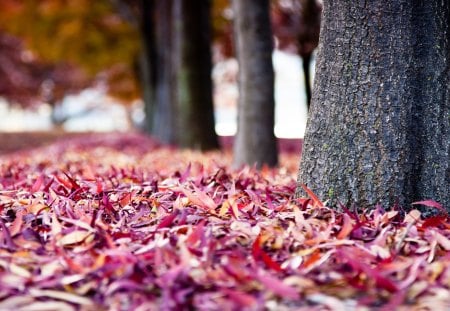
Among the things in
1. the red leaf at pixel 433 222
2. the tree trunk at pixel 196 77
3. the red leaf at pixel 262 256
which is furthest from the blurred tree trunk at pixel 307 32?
the red leaf at pixel 262 256

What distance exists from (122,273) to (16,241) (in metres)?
0.64

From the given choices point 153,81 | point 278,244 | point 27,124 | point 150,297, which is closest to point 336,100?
point 278,244

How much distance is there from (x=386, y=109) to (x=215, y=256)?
1.53m

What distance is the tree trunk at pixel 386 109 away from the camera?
11.9 feet

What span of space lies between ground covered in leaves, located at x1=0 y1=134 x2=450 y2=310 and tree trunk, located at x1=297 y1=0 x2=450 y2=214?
190 mm

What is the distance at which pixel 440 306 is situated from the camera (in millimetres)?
2330

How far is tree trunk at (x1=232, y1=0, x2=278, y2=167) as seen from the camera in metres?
7.27

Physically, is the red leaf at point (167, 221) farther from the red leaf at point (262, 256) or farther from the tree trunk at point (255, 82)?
the tree trunk at point (255, 82)

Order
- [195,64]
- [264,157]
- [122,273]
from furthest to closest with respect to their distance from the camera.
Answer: [195,64] → [264,157] → [122,273]

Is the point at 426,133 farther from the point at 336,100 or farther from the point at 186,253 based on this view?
the point at 186,253

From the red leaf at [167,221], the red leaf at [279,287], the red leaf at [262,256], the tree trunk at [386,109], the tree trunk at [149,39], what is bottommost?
the red leaf at [279,287]

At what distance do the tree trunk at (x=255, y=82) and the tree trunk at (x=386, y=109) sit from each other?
11.7 feet

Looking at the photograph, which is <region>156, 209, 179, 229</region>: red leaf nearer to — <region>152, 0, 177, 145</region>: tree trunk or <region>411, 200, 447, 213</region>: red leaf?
<region>411, 200, 447, 213</region>: red leaf

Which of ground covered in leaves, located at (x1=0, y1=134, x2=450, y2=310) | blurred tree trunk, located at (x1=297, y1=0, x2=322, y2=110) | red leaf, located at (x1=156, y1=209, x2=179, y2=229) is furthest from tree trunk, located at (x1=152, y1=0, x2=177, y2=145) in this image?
red leaf, located at (x1=156, y1=209, x2=179, y2=229)
